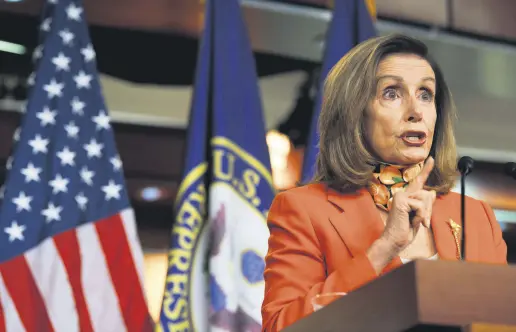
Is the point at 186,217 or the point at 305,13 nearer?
the point at 186,217

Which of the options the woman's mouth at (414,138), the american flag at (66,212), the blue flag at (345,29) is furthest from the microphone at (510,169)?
the blue flag at (345,29)

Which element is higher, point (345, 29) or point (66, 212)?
point (345, 29)

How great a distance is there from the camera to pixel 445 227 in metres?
2.00

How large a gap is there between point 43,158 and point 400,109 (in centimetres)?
236

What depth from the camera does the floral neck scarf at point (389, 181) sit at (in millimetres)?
2033

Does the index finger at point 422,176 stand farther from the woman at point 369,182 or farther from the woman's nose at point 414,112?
the woman's nose at point 414,112

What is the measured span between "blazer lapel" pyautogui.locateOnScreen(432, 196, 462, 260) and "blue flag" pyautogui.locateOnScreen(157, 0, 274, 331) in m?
1.97

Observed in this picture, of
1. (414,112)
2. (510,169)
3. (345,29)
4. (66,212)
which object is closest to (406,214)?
(414,112)

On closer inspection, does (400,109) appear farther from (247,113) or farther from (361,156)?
(247,113)

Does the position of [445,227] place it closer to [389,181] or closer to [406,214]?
[389,181]

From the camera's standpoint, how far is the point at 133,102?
4.84 meters

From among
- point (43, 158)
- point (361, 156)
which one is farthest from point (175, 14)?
point (361, 156)

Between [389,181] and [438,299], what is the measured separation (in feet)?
2.28

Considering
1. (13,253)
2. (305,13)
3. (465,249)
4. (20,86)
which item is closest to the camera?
(465,249)
